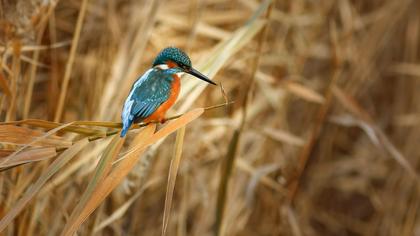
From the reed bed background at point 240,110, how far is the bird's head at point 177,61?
166 mm

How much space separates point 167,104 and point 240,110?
5.53 ft

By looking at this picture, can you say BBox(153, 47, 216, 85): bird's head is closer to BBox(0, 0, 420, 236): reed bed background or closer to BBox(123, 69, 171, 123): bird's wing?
BBox(123, 69, 171, 123): bird's wing

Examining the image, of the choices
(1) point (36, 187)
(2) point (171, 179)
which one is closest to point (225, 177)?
(2) point (171, 179)

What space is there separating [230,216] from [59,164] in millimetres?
1726

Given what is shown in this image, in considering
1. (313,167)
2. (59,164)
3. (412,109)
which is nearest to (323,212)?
(313,167)

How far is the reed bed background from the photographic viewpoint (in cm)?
191

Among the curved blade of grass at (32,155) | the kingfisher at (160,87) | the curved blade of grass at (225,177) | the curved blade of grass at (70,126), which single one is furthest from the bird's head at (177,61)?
Answer: the curved blade of grass at (225,177)

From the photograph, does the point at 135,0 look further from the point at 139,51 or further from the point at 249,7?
the point at 139,51

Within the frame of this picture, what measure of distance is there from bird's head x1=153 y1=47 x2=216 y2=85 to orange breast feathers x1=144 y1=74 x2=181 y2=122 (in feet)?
0.10

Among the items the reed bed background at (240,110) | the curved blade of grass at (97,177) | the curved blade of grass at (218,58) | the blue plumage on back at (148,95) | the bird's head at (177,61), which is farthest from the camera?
the reed bed background at (240,110)

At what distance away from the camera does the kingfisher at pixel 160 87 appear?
4.39ft

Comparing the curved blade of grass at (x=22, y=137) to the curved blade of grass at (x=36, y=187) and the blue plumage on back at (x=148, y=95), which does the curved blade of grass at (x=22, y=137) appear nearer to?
the curved blade of grass at (x=36, y=187)

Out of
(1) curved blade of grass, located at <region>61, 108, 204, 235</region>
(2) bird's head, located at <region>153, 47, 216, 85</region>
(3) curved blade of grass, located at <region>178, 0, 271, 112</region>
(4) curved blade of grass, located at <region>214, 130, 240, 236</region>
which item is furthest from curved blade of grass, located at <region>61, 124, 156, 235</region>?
(4) curved blade of grass, located at <region>214, 130, 240, 236</region>

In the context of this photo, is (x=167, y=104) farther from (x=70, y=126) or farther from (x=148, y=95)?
(x=70, y=126)
